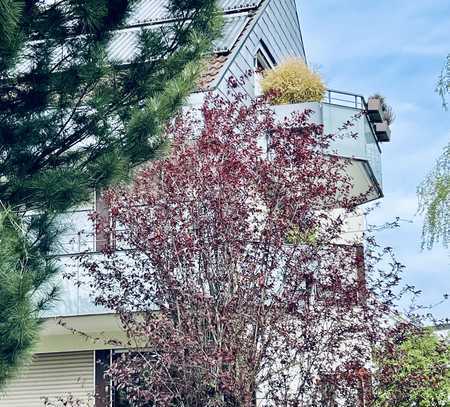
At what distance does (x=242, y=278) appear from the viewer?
11.1m

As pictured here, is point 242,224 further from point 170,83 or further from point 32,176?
point 32,176

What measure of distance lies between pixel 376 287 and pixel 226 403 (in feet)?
7.00

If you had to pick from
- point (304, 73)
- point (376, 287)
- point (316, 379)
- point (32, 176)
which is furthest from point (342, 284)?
point (304, 73)

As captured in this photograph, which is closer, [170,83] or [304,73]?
[170,83]

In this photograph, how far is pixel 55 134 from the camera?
10141 millimetres

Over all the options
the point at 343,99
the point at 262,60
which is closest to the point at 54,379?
the point at 343,99

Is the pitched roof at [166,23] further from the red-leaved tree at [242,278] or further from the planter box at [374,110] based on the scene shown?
the planter box at [374,110]

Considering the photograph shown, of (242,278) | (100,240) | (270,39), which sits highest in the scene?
(270,39)

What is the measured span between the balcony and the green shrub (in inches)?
10.5

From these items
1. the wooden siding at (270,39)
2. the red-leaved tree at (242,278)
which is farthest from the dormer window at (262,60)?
the red-leaved tree at (242,278)

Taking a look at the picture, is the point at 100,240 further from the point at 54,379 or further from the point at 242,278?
the point at 242,278

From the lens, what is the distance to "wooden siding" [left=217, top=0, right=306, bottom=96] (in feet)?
61.3

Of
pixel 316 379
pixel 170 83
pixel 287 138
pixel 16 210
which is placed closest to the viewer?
pixel 16 210

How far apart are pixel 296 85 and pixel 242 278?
318 inches
